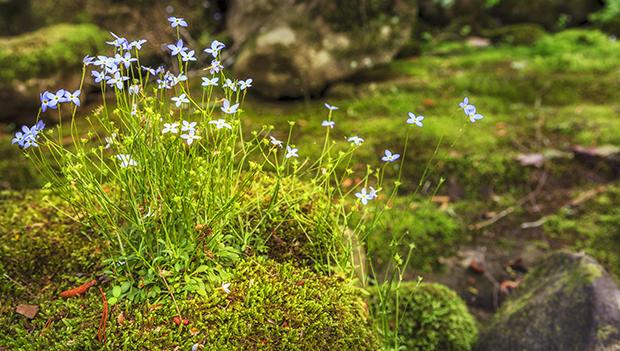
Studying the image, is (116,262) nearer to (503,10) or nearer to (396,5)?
(396,5)

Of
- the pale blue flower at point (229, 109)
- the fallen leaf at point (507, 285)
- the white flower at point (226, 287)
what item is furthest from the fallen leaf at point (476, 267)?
the pale blue flower at point (229, 109)

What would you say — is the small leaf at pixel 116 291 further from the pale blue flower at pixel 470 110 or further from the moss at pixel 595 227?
the moss at pixel 595 227

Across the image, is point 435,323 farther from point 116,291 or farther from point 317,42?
point 317,42

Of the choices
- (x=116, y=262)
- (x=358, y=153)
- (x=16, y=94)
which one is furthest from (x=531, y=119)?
(x=16, y=94)

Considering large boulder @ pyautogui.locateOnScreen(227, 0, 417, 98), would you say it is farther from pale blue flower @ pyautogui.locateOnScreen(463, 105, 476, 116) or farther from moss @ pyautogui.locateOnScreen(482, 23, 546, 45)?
pale blue flower @ pyautogui.locateOnScreen(463, 105, 476, 116)

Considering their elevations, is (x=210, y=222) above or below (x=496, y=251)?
above
